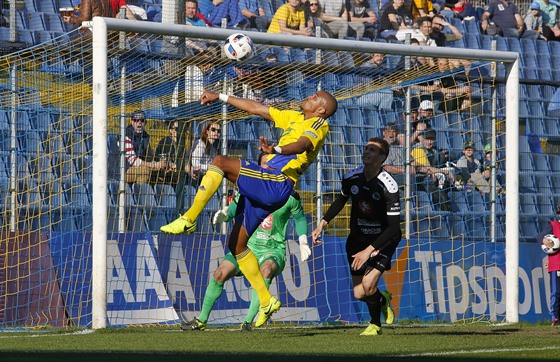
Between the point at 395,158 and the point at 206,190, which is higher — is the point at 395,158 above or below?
above

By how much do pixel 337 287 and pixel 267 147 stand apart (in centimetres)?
542

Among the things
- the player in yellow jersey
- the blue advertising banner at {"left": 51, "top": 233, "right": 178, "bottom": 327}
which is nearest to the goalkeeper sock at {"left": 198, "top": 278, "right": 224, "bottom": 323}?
the player in yellow jersey

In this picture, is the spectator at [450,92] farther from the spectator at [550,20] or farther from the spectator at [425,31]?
the spectator at [550,20]

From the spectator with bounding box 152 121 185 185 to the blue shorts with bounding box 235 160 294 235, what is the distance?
4.20 metres

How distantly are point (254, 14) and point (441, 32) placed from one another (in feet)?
13.3

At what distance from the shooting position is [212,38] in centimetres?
1111

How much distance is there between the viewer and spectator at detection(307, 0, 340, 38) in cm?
1725

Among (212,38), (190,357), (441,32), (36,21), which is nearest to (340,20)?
(441,32)

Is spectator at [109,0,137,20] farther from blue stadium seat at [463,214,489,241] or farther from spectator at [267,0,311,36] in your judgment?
blue stadium seat at [463,214,489,241]

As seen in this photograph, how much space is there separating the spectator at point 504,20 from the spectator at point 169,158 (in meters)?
8.94

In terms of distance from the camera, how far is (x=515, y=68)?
13.1 metres

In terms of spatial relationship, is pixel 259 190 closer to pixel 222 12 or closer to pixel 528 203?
pixel 222 12

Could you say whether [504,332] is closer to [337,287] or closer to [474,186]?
[337,287]

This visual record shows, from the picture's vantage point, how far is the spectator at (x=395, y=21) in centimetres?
1822
